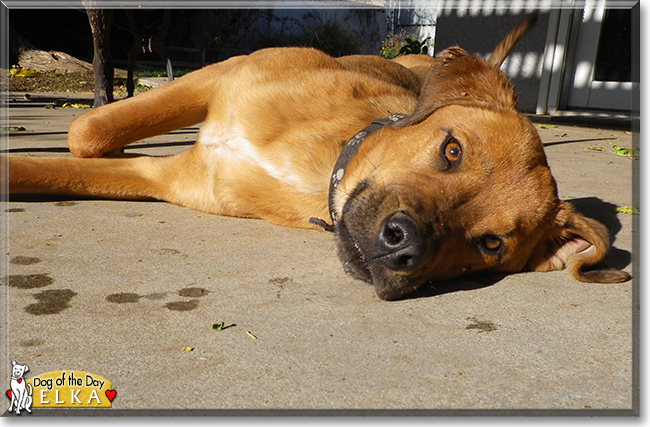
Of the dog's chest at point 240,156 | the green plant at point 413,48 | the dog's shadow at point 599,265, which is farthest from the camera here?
the green plant at point 413,48

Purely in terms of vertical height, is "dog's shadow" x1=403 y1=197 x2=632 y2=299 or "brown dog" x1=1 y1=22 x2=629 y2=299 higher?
"brown dog" x1=1 y1=22 x2=629 y2=299

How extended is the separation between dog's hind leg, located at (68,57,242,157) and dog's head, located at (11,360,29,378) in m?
2.42

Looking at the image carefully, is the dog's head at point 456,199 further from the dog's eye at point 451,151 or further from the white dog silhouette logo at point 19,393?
the white dog silhouette logo at point 19,393

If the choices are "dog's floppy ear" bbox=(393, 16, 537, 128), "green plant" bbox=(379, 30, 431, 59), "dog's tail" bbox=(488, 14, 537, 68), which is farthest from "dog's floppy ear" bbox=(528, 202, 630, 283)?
"green plant" bbox=(379, 30, 431, 59)

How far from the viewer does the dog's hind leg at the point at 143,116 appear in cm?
405

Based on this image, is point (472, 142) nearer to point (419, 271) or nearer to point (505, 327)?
point (419, 271)

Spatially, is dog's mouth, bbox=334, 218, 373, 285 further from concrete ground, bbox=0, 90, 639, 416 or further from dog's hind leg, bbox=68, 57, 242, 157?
dog's hind leg, bbox=68, 57, 242, 157

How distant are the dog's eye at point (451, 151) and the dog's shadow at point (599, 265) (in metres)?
0.66

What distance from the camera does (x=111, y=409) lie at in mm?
1796

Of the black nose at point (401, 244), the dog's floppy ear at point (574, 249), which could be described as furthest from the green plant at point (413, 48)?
the black nose at point (401, 244)

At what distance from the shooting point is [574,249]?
344 centimetres

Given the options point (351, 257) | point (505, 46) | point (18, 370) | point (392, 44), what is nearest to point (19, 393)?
point (18, 370)

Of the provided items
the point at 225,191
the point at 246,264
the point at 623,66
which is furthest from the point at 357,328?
the point at 623,66

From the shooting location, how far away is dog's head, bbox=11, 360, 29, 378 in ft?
6.29
